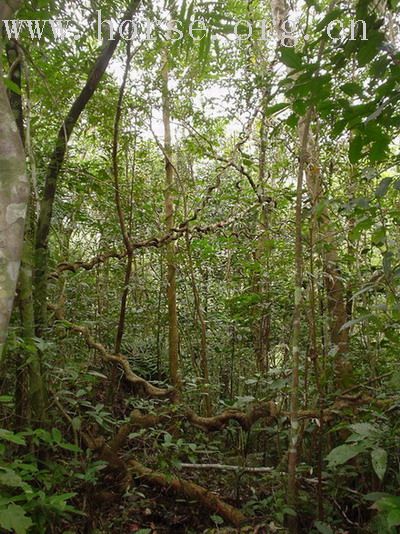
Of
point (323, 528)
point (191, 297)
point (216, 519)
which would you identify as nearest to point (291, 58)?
point (323, 528)

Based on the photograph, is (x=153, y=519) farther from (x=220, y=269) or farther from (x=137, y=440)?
(x=220, y=269)

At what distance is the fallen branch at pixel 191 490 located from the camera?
2.78 metres

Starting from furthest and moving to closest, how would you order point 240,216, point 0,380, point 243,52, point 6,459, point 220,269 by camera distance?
point 220,269 → point 243,52 → point 240,216 → point 0,380 → point 6,459

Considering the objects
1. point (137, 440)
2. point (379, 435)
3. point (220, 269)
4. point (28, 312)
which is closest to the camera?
point (379, 435)

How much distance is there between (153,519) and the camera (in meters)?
2.90

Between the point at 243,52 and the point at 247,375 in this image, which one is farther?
the point at 247,375

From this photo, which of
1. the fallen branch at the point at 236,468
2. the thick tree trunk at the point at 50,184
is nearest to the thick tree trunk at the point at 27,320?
the thick tree trunk at the point at 50,184

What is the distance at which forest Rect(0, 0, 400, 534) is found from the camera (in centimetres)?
175

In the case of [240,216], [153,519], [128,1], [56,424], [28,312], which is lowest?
[153,519]

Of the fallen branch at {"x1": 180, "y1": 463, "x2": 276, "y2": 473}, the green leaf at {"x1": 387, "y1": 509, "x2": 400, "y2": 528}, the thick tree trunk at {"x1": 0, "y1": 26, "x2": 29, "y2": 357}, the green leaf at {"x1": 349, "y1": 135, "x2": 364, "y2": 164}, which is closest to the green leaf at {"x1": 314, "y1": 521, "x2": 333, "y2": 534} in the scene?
the fallen branch at {"x1": 180, "y1": 463, "x2": 276, "y2": 473}

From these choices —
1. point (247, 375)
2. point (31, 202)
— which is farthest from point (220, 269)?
point (31, 202)

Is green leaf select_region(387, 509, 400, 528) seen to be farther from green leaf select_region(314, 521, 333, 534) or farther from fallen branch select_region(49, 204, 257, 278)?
fallen branch select_region(49, 204, 257, 278)

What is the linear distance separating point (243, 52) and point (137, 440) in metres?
4.05

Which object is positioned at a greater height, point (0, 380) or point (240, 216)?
point (240, 216)
